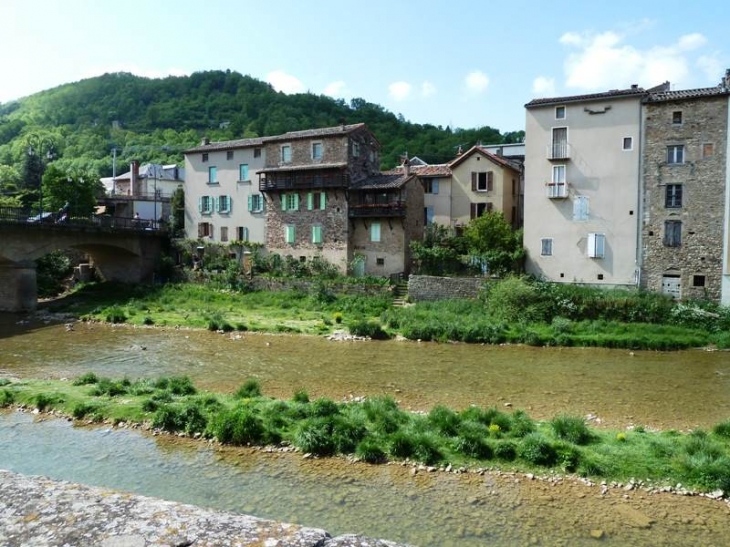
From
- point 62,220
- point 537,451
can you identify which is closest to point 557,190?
point 537,451

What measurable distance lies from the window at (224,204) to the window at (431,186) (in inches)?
704

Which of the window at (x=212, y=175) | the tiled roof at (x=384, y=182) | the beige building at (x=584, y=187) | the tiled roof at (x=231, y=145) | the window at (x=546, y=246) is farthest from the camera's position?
the window at (x=212, y=175)

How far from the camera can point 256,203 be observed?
160ft

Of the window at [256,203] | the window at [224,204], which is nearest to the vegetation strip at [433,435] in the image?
the window at [256,203]

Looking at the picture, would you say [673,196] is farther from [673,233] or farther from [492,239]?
[492,239]

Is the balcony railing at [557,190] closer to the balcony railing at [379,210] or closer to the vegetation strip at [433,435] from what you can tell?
the balcony railing at [379,210]

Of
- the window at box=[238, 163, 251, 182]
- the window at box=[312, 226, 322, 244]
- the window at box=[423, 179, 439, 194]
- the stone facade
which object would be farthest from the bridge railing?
the stone facade

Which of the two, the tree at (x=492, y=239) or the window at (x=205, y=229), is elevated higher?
the window at (x=205, y=229)

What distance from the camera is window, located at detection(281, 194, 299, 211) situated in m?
46.2

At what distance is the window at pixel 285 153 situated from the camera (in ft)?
152

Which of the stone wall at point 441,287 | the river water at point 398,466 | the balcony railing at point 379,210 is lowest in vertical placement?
the river water at point 398,466

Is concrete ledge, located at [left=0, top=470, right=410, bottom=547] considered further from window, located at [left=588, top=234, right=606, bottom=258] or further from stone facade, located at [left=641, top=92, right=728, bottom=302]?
stone facade, located at [left=641, top=92, right=728, bottom=302]

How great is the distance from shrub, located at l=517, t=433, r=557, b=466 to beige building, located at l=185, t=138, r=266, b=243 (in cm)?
3859

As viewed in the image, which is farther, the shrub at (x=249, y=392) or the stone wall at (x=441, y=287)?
the stone wall at (x=441, y=287)
